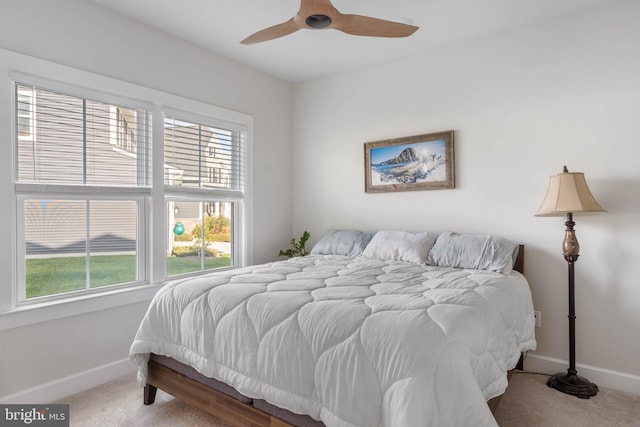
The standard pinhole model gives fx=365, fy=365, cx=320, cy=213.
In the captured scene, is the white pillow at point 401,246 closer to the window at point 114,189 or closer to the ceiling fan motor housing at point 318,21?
the window at point 114,189

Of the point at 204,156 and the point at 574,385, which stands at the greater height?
the point at 204,156

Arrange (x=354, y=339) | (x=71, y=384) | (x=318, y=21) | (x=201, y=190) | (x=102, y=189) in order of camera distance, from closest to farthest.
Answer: (x=354, y=339)
(x=318, y=21)
(x=71, y=384)
(x=102, y=189)
(x=201, y=190)

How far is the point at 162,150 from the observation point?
9.70 feet

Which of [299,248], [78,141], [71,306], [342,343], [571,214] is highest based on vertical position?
[78,141]

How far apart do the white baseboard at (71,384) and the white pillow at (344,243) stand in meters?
1.81

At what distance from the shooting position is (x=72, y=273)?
2.53 metres

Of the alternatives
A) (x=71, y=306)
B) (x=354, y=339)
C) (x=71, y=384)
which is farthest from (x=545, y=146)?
(x=71, y=384)

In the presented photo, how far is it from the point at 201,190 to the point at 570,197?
284cm

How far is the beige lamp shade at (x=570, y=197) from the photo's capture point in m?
2.30

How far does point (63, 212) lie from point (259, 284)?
1.50 meters

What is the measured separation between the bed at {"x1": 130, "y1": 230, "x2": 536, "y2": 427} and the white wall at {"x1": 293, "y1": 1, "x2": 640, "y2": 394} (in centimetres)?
50

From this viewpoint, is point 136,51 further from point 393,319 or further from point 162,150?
point 393,319

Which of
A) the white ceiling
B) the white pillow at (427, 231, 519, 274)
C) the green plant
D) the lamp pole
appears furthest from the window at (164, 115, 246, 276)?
the lamp pole

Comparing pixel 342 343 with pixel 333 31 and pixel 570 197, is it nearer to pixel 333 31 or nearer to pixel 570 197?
pixel 570 197
